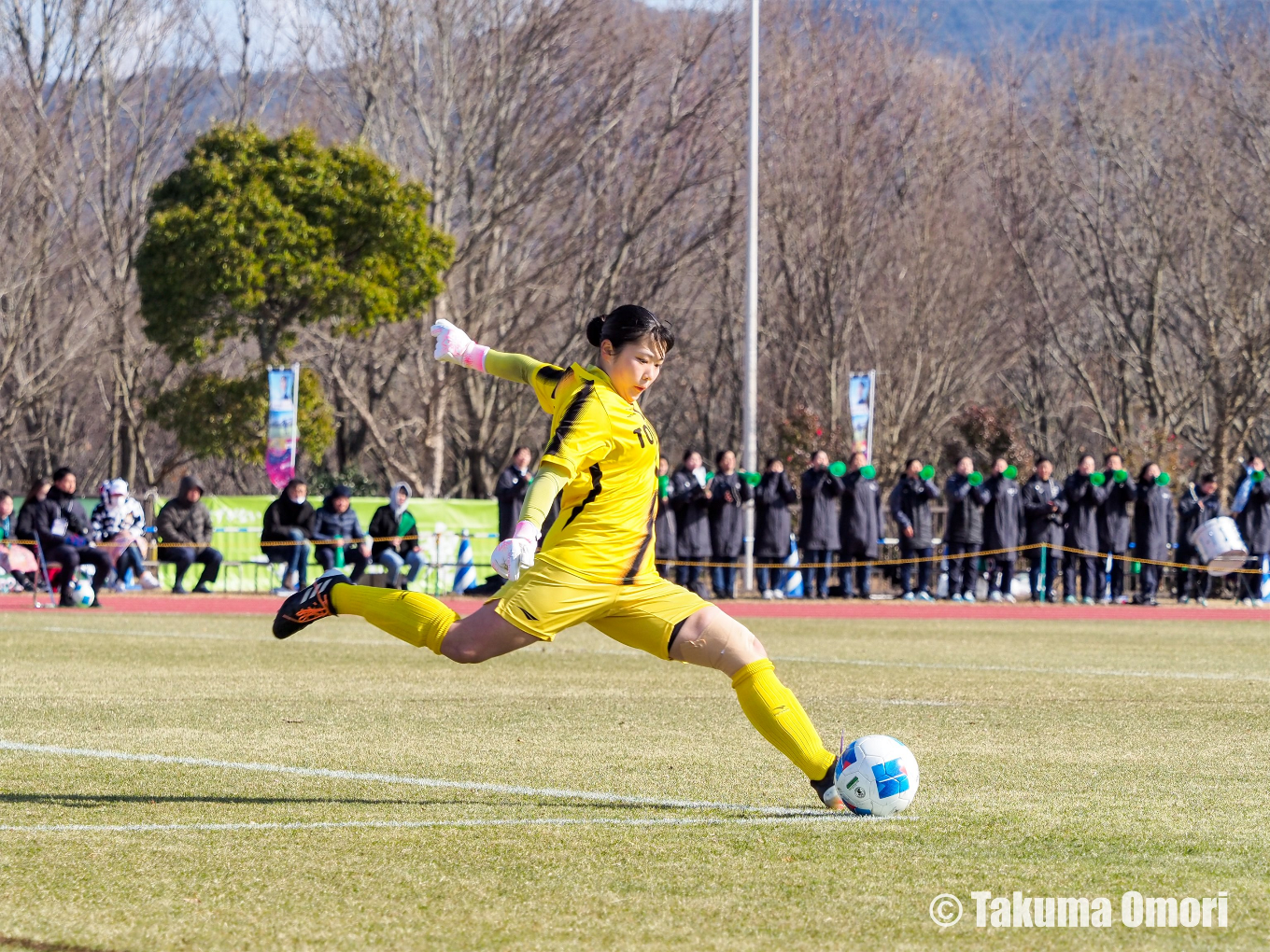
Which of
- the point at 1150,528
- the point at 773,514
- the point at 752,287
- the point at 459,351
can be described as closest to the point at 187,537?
the point at 773,514

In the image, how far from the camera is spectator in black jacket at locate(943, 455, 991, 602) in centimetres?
2366

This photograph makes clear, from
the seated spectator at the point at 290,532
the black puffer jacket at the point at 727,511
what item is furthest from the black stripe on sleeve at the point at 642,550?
the black puffer jacket at the point at 727,511

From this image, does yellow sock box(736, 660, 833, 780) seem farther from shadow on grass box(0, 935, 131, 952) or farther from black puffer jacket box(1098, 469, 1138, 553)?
black puffer jacket box(1098, 469, 1138, 553)

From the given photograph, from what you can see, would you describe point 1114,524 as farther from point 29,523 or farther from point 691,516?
point 29,523

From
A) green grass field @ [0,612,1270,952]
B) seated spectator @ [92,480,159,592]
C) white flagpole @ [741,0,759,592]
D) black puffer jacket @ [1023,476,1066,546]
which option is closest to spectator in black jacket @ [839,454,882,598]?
black puffer jacket @ [1023,476,1066,546]

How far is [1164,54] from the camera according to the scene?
39.2 m

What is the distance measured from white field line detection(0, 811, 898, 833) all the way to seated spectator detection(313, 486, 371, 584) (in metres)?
16.7

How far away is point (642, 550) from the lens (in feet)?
20.1

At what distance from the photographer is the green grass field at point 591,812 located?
14.0 ft

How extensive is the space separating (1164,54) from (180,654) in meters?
33.1

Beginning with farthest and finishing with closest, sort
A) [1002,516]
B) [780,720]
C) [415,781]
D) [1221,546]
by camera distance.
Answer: [1002,516], [1221,546], [415,781], [780,720]

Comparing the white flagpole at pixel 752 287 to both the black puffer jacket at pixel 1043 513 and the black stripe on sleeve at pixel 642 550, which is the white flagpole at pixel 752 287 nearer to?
the black puffer jacket at pixel 1043 513

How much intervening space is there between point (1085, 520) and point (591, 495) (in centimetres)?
1912

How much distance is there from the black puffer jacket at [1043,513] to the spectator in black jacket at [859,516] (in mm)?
2252
